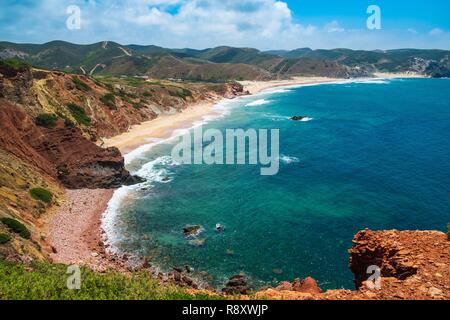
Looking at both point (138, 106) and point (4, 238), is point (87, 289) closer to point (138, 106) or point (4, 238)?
point (4, 238)

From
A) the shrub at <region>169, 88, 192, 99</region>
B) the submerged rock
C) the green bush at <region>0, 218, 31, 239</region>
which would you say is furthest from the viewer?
the shrub at <region>169, 88, 192, 99</region>

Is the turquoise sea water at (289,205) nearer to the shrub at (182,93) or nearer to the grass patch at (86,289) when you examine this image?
the grass patch at (86,289)

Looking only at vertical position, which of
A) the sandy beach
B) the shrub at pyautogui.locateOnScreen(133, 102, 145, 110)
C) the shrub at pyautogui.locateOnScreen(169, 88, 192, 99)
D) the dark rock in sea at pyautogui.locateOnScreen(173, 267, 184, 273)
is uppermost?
the shrub at pyautogui.locateOnScreen(169, 88, 192, 99)

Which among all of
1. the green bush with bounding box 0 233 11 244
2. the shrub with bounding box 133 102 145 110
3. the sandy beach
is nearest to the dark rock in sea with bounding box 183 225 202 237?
the green bush with bounding box 0 233 11 244

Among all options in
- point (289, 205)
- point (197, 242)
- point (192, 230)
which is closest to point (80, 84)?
point (192, 230)

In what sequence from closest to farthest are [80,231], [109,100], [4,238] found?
1. [4,238]
2. [80,231]
3. [109,100]

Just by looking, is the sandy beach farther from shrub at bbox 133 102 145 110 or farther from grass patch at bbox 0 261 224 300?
grass patch at bbox 0 261 224 300

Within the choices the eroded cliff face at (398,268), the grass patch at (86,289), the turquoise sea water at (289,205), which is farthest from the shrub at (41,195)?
the eroded cliff face at (398,268)

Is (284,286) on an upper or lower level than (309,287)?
lower
